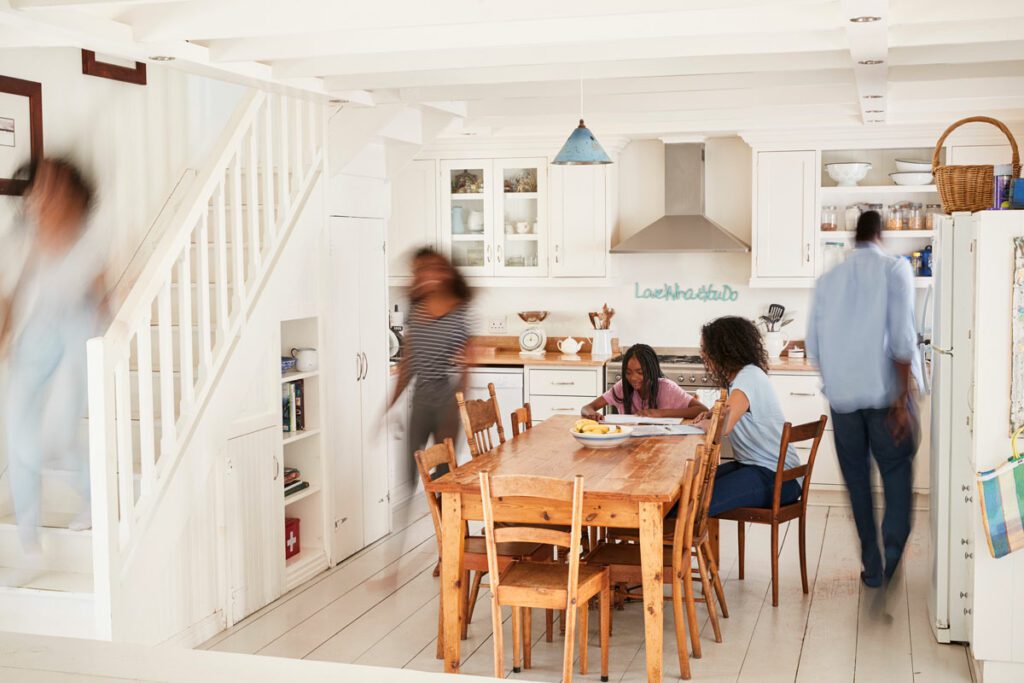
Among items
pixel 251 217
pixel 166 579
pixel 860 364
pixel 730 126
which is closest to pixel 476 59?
pixel 251 217

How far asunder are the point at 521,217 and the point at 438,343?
2.61m

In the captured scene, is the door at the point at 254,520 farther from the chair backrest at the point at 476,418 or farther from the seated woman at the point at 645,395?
the seated woman at the point at 645,395

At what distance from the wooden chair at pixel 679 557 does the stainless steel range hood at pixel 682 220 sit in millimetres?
3523

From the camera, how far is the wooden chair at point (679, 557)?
13.3ft

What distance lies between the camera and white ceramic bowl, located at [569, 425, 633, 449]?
15.6 ft

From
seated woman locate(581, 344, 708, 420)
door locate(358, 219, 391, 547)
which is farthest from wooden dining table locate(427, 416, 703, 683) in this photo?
door locate(358, 219, 391, 547)

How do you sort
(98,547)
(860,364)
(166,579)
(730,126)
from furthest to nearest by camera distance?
(730,126) → (860,364) → (166,579) → (98,547)

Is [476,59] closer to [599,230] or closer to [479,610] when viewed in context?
[479,610]

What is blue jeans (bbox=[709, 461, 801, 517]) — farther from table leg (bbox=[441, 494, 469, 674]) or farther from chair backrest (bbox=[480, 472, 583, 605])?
table leg (bbox=[441, 494, 469, 674])

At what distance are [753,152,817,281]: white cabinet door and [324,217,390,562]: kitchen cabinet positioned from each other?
2707 mm

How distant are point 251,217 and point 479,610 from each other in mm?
2144

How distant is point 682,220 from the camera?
7727mm

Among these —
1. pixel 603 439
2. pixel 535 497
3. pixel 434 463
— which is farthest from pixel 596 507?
pixel 603 439

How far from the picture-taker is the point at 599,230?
7.76 m
